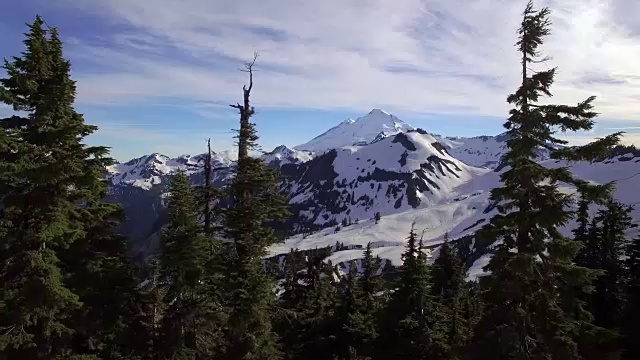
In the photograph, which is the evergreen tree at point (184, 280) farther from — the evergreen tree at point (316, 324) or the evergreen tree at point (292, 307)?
the evergreen tree at point (292, 307)

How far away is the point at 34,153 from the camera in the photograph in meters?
15.9

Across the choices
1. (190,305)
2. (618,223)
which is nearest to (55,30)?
(190,305)

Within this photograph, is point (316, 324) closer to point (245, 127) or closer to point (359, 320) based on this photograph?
point (359, 320)

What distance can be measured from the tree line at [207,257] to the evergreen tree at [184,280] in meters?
0.07

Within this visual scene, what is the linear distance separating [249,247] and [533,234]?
38.4 feet

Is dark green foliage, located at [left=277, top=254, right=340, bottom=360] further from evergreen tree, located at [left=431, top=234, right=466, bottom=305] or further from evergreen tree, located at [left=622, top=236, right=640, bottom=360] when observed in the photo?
evergreen tree, located at [left=622, top=236, right=640, bottom=360]

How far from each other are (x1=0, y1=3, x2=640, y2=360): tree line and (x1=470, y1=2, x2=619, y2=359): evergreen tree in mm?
44

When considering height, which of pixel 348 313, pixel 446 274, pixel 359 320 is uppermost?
pixel 348 313

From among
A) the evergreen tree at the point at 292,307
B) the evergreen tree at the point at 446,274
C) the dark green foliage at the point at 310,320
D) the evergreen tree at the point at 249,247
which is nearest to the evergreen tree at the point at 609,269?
the evergreen tree at the point at 446,274

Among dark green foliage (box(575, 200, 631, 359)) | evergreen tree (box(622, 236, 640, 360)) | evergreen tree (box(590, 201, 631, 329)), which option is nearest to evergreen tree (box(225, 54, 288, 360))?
evergreen tree (box(622, 236, 640, 360))

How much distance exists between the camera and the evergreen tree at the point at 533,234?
14953 millimetres

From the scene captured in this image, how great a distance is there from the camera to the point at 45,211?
16.1m

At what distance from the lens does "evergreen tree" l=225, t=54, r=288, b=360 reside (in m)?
21.2

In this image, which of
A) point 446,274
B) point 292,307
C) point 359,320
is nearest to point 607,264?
point 446,274
